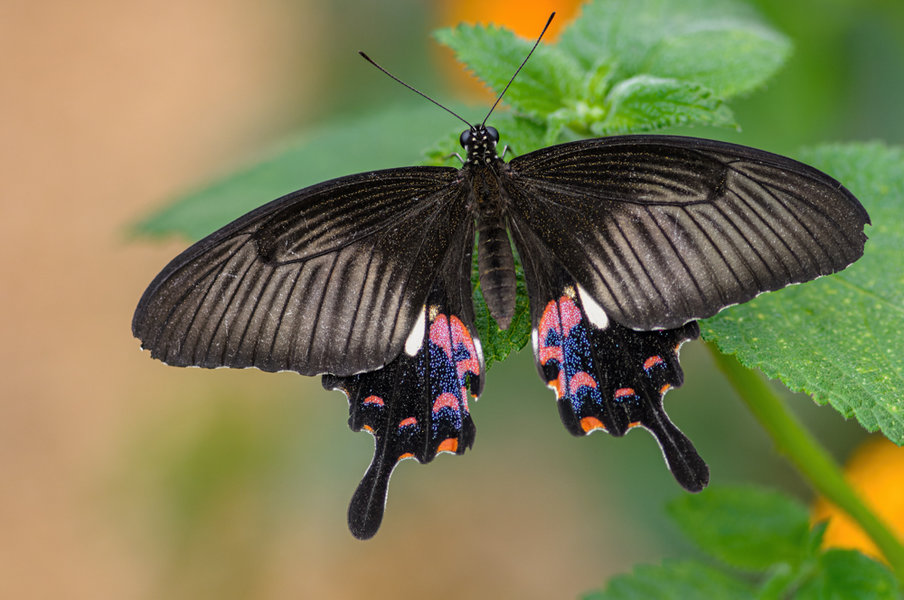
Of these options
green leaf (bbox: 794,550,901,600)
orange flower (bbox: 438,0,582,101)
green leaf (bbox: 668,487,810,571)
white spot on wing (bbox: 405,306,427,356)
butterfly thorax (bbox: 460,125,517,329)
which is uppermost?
orange flower (bbox: 438,0,582,101)

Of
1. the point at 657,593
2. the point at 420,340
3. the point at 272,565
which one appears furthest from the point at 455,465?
the point at 420,340

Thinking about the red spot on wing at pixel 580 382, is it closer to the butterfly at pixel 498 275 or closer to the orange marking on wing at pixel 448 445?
the butterfly at pixel 498 275

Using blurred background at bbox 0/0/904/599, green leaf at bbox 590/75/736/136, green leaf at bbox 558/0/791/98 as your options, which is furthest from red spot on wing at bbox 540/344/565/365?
blurred background at bbox 0/0/904/599

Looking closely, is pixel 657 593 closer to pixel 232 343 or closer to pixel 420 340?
pixel 420 340

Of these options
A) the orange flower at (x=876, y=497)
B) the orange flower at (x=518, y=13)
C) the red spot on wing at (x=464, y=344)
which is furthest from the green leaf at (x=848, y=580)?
the orange flower at (x=518, y=13)

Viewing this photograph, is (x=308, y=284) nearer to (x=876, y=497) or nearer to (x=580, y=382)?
(x=580, y=382)

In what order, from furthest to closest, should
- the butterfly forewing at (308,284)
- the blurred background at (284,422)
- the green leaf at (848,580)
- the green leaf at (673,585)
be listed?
the blurred background at (284,422) < the green leaf at (673,585) < the green leaf at (848,580) < the butterfly forewing at (308,284)

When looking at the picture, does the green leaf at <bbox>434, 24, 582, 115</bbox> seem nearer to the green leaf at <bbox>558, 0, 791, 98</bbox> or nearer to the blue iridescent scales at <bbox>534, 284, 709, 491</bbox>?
the green leaf at <bbox>558, 0, 791, 98</bbox>

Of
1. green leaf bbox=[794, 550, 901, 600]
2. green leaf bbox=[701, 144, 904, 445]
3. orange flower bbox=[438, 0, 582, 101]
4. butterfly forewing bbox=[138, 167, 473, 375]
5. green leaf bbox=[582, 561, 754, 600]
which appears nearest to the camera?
green leaf bbox=[701, 144, 904, 445]
